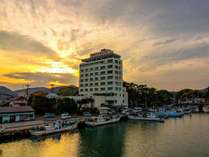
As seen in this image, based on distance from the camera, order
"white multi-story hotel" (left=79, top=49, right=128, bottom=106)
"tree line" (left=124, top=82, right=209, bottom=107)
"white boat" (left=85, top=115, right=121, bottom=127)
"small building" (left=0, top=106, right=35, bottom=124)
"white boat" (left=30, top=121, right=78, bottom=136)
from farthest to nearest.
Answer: "tree line" (left=124, top=82, right=209, bottom=107), "white multi-story hotel" (left=79, top=49, right=128, bottom=106), "white boat" (left=85, top=115, right=121, bottom=127), "small building" (left=0, top=106, right=35, bottom=124), "white boat" (left=30, top=121, right=78, bottom=136)

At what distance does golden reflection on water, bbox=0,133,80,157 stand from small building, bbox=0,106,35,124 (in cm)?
1055

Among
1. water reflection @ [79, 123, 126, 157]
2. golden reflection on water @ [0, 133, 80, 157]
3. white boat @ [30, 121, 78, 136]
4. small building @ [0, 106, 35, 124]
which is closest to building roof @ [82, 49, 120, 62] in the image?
white boat @ [30, 121, 78, 136]

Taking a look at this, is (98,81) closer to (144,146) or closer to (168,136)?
(168,136)

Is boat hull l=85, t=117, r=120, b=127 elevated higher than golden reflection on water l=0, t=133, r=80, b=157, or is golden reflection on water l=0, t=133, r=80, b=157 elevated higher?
boat hull l=85, t=117, r=120, b=127

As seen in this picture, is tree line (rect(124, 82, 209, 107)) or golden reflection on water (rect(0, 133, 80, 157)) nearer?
golden reflection on water (rect(0, 133, 80, 157))

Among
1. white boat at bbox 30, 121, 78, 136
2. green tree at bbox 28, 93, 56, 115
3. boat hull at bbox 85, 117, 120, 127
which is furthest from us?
green tree at bbox 28, 93, 56, 115

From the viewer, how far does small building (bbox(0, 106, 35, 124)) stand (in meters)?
Answer: 46.1

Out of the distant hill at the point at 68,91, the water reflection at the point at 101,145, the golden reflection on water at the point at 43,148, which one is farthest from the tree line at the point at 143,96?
the golden reflection on water at the point at 43,148

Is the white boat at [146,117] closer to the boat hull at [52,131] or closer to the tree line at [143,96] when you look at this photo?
the boat hull at [52,131]

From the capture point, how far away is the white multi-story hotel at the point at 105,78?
9281 cm

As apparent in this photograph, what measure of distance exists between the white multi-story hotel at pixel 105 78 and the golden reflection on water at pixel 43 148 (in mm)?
52773

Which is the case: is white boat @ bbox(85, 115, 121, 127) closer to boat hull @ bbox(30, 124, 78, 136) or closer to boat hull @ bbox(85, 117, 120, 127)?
boat hull @ bbox(85, 117, 120, 127)

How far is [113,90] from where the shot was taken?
9225 cm

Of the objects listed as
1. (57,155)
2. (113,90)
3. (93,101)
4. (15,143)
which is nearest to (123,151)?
(57,155)
